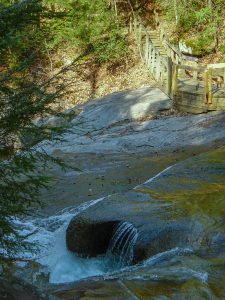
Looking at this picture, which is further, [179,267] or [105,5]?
[105,5]

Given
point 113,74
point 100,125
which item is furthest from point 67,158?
point 113,74

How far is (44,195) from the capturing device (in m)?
12.0

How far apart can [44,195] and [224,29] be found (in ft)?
48.9

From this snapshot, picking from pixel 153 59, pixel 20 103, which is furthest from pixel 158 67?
pixel 20 103

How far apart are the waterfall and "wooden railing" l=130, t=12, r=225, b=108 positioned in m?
8.54

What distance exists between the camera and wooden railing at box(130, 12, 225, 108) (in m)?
15.9

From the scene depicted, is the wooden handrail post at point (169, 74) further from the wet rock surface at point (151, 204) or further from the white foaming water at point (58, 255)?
the white foaming water at point (58, 255)

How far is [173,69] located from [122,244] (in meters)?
10.3

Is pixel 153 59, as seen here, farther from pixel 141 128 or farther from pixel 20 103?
pixel 20 103

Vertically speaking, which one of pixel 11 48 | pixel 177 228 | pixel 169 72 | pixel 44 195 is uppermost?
pixel 11 48

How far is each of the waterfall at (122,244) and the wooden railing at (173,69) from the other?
336 inches

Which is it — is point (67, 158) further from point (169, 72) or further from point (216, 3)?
→ point (216, 3)

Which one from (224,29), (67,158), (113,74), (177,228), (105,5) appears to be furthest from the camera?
(105,5)

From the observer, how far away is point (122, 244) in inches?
321
